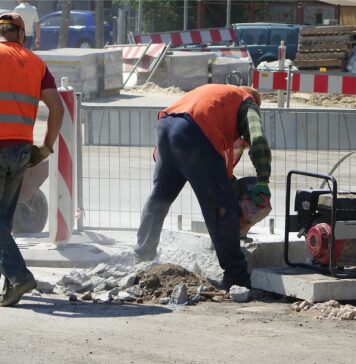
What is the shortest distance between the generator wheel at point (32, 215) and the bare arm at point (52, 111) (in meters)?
2.56

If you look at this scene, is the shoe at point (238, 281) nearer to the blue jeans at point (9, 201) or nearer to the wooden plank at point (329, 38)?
the blue jeans at point (9, 201)

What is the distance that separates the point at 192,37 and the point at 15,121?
25975 mm

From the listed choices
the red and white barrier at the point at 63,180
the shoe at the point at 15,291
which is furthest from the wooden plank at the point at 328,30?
the shoe at the point at 15,291

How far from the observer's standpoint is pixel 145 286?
792 cm

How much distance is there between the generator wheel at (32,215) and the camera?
10133mm

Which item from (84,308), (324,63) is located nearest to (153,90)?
(324,63)

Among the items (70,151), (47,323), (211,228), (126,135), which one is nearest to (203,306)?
(211,228)

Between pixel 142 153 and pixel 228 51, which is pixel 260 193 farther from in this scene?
pixel 228 51

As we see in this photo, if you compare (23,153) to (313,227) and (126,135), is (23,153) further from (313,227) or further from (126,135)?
(126,135)

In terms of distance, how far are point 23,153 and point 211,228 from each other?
1425mm

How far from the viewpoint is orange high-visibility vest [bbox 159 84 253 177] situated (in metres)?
7.86

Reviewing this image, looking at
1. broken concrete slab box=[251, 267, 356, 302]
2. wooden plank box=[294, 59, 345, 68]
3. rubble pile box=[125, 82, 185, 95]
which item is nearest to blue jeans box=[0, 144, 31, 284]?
broken concrete slab box=[251, 267, 356, 302]

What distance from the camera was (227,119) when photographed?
791cm

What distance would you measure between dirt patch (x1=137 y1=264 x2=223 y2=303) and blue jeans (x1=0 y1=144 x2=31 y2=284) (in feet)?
2.96
